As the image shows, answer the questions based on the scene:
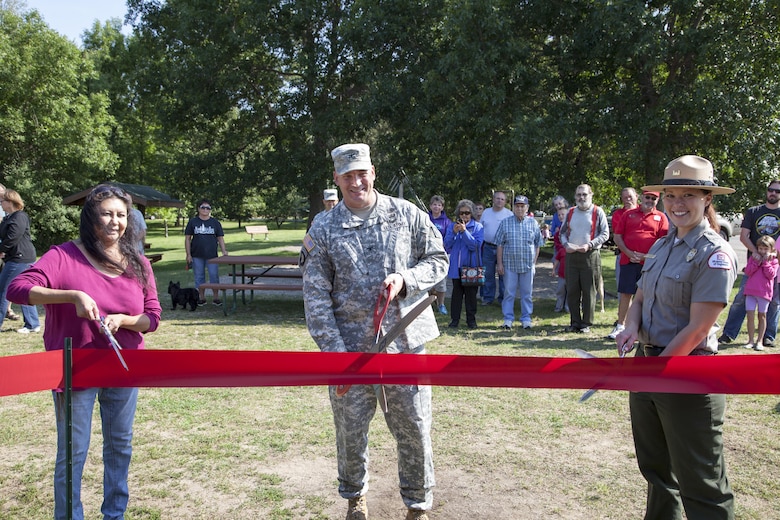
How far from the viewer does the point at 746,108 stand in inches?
460

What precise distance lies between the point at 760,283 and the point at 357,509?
6.10 m

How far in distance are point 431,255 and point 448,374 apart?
2.23 ft

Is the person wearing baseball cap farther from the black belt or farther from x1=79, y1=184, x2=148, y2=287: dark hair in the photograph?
x1=79, y1=184, x2=148, y2=287: dark hair

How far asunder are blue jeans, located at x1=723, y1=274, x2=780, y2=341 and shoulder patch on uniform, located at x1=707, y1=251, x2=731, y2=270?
18.5ft

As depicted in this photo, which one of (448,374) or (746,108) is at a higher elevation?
(746,108)

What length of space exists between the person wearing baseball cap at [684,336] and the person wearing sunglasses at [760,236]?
534 centimetres

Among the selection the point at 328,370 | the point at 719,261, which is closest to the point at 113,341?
the point at 328,370

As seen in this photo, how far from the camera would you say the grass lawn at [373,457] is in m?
3.63

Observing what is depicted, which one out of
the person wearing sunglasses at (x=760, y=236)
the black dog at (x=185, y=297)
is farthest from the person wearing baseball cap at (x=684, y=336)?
the black dog at (x=185, y=297)

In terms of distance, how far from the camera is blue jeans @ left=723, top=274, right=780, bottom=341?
7421 mm

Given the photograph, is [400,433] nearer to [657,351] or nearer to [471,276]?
[657,351]

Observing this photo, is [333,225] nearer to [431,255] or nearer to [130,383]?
[431,255]

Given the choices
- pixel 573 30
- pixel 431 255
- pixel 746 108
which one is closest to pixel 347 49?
pixel 573 30

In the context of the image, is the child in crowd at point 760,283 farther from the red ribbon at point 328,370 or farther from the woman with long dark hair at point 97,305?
the woman with long dark hair at point 97,305
